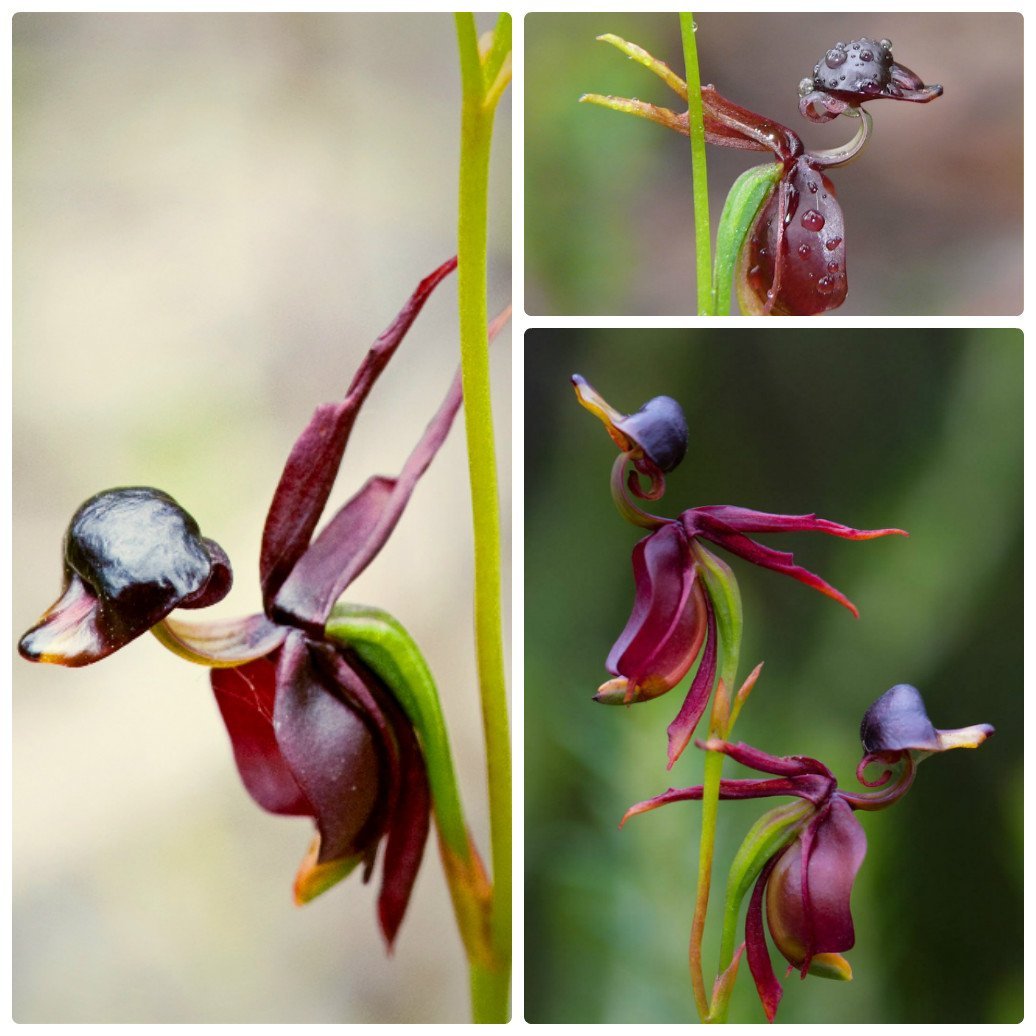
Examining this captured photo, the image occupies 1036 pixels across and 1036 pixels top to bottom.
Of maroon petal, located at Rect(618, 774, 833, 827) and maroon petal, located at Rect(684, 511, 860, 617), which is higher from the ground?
maroon petal, located at Rect(684, 511, 860, 617)

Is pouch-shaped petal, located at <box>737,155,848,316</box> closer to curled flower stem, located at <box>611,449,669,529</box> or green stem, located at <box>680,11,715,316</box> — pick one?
green stem, located at <box>680,11,715,316</box>

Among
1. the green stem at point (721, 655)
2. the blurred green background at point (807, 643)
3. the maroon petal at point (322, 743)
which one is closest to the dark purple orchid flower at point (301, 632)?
the maroon petal at point (322, 743)

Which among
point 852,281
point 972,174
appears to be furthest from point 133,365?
point 972,174

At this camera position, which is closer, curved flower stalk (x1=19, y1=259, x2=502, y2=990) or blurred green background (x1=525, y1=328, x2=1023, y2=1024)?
curved flower stalk (x1=19, y1=259, x2=502, y2=990)

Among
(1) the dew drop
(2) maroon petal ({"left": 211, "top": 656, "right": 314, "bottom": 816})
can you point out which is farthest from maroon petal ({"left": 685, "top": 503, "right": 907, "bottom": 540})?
(2) maroon petal ({"left": 211, "top": 656, "right": 314, "bottom": 816})

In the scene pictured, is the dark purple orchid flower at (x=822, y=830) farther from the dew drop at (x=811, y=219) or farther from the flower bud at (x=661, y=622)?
the dew drop at (x=811, y=219)

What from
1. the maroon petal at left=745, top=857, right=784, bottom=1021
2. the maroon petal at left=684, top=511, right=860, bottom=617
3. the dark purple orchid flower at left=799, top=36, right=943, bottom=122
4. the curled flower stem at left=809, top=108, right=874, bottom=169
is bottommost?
the maroon petal at left=745, top=857, right=784, bottom=1021
